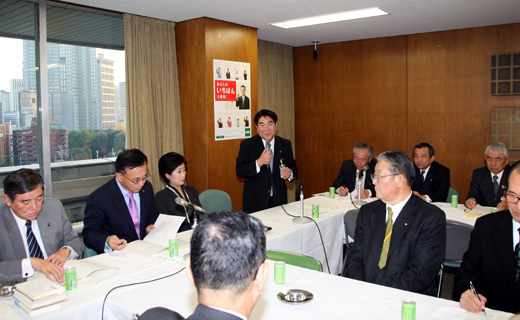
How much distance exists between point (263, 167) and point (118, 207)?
1791mm

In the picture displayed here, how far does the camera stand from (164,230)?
127 inches

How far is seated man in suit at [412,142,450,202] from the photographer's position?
17.1 feet

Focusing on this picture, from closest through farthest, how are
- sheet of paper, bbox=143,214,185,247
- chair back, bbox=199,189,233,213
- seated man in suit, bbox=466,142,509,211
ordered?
sheet of paper, bbox=143,214,185,247
chair back, bbox=199,189,233,213
seated man in suit, bbox=466,142,509,211

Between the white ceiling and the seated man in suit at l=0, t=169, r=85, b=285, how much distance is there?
284 cm

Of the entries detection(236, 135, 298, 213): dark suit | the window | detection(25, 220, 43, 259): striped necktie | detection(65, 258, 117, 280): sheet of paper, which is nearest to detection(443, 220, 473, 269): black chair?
detection(236, 135, 298, 213): dark suit

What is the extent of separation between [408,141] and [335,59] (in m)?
1.98

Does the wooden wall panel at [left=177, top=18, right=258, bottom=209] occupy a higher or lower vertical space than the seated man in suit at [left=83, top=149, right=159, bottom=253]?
higher

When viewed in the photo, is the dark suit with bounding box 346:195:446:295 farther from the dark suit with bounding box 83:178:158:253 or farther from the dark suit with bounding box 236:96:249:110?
the dark suit with bounding box 236:96:249:110

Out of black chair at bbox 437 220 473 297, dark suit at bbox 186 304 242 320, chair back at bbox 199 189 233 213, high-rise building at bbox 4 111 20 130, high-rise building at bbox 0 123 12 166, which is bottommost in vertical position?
black chair at bbox 437 220 473 297

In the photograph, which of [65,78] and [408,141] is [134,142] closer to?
[65,78]

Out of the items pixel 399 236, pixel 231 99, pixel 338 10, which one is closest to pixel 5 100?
pixel 231 99

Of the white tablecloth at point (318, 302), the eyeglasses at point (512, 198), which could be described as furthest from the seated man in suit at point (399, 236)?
the eyeglasses at point (512, 198)

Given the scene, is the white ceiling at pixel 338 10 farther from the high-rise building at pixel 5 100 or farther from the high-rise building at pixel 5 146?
the high-rise building at pixel 5 146

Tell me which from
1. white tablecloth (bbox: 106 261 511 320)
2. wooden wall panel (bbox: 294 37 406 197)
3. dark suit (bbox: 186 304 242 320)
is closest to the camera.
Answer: dark suit (bbox: 186 304 242 320)
